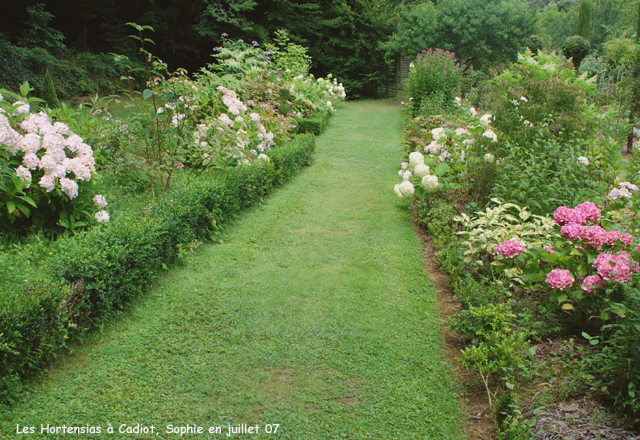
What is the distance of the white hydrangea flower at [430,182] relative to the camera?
5.33m

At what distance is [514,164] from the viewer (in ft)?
16.0

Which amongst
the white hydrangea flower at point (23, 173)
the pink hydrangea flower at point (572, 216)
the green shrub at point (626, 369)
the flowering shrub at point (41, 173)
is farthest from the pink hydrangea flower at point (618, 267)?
the white hydrangea flower at point (23, 173)

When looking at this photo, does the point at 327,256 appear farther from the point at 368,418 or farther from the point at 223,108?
the point at 223,108

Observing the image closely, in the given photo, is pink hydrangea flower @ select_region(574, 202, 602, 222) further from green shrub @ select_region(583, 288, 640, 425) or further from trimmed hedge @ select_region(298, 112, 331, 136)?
trimmed hedge @ select_region(298, 112, 331, 136)

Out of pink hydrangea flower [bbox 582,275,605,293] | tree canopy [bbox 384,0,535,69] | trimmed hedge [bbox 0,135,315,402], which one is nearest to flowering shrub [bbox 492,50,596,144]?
pink hydrangea flower [bbox 582,275,605,293]

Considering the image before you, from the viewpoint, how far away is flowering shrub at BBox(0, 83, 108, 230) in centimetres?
335

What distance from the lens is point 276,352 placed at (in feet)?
10.4

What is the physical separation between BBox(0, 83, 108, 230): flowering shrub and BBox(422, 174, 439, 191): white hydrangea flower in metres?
3.50

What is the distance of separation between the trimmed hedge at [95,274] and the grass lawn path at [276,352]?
0.16 meters

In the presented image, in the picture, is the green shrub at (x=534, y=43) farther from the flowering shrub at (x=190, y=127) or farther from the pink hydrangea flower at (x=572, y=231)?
the pink hydrangea flower at (x=572, y=231)

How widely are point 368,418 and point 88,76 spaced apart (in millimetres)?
15707

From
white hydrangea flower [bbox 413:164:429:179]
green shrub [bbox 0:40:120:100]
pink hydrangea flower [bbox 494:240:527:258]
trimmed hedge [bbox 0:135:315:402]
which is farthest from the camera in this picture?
green shrub [bbox 0:40:120:100]

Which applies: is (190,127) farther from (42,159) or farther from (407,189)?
(407,189)

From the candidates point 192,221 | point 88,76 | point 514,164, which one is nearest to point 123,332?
point 192,221
